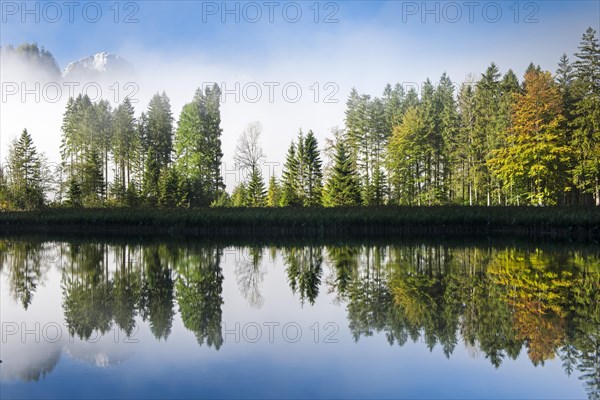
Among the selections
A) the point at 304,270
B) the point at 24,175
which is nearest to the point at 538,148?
the point at 304,270

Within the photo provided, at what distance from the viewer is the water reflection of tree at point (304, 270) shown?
1216 cm

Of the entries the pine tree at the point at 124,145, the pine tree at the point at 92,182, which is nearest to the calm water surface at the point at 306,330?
the pine tree at the point at 92,182

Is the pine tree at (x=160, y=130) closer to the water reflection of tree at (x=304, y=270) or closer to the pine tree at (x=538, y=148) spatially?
the pine tree at (x=538, y=148)

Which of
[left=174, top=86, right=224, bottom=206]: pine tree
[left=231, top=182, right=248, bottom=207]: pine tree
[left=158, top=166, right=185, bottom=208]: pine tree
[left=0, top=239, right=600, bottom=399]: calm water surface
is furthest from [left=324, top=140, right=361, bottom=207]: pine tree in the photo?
[left=0, top=239, right=600, bottom=399]: calm water surface

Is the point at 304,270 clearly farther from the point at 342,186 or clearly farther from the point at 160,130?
the point at 160,130

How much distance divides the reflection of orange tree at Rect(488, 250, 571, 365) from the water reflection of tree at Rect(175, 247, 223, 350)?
4643mm

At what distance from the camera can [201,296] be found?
1130 cm

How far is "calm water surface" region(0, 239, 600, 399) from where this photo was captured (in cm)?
621

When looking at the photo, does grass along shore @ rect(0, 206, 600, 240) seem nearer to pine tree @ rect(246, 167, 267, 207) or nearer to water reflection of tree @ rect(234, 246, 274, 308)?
water reflection of tree @ rect(234, 246, 274, 308)

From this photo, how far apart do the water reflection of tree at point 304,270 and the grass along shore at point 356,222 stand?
7179mm

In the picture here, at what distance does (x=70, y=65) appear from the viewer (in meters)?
75.3

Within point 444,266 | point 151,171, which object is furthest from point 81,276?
point 151,171

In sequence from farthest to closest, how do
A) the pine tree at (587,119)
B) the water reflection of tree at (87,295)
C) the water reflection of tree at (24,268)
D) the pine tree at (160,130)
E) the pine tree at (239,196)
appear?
the pine tree at (160,130), the pine tree at (239,196), the pine tree at (587,119), the water reflection of tree at (24,268), the water reflection of tree at (87,295)

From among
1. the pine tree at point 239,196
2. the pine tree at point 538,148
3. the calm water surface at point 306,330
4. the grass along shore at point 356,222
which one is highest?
the pine tree at point 538,148
